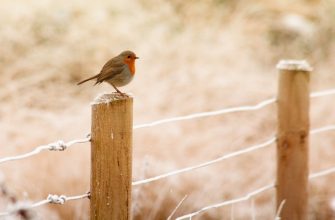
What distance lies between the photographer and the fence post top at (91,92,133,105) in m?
1.84

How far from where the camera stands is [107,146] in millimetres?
1868

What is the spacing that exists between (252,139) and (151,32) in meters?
1.60

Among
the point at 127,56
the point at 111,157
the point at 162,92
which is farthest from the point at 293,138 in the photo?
the point at 162,92

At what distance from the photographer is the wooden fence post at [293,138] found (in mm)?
2678

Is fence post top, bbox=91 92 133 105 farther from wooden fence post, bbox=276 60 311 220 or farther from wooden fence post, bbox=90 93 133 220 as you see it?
wooden fence post, bbox=276 60 311 220

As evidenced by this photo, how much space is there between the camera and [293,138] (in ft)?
8.91

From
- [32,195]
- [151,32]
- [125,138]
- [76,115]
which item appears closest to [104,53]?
[151,32]

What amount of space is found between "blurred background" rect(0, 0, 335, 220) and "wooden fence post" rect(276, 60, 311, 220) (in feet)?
0.93

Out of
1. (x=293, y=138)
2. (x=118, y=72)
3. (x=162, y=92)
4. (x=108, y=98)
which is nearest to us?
(x=108, y=98)

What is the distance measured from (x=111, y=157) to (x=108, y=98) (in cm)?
15

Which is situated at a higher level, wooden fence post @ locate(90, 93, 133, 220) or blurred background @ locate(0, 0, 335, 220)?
blurred background @ locate(0, 0, 335, 220)

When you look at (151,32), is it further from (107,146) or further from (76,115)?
(107,146)

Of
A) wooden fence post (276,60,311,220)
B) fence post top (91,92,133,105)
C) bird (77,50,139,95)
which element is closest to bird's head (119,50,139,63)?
bird (77,50,139,95)

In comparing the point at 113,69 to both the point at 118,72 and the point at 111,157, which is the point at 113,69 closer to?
the point at 118,72
